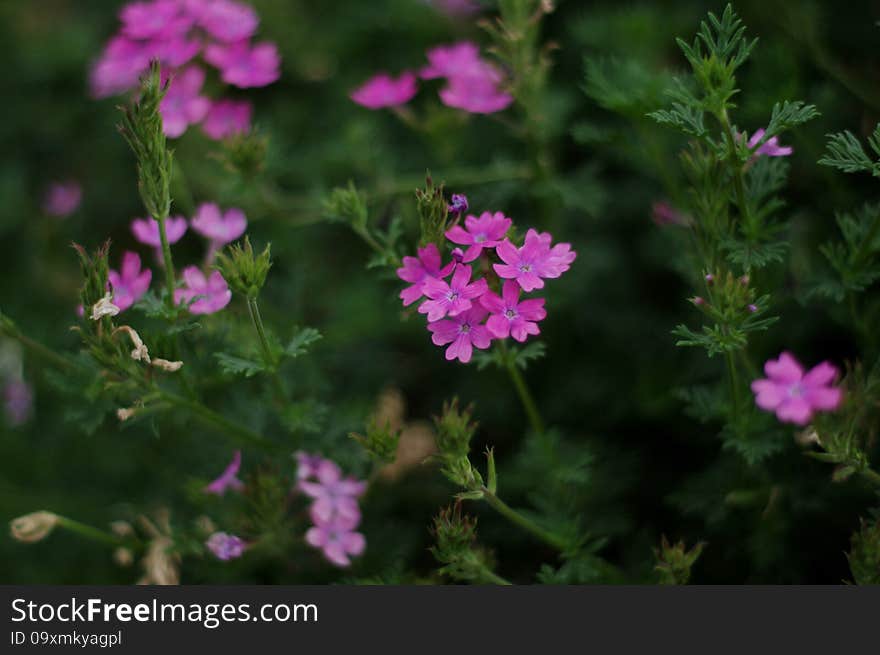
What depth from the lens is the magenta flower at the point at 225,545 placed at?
6.21ft

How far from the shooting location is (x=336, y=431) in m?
2.07

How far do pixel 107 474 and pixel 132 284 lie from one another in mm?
1184

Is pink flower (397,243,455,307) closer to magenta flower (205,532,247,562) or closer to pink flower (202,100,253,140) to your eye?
magenta flower (205,532,247,562)

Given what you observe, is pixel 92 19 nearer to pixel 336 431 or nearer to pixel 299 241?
pixel 299 241

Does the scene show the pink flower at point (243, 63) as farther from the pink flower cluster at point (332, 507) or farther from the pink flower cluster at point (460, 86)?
the pink flower cluster at point (332, 507)

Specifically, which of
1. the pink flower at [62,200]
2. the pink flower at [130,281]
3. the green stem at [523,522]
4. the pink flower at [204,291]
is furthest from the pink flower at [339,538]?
the pink flower at [62,200]

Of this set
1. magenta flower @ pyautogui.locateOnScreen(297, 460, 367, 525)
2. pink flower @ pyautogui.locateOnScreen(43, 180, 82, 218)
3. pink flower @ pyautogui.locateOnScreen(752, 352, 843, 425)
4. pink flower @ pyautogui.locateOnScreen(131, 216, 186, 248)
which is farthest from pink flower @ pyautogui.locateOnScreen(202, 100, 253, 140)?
pink flower @ pyautogui.locateOnScreen(752, 352, 843, 425)

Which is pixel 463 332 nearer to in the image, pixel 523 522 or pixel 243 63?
pixel 523 522

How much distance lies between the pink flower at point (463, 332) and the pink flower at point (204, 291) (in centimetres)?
50

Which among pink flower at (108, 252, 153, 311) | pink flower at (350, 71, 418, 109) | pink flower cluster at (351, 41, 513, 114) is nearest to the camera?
pink flower at (108, 252, 153, 311)

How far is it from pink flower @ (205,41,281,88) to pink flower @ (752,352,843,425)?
1.46m

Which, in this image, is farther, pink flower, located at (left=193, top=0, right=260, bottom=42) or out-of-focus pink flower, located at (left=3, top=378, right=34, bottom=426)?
out-of-focus pink flower, located at (left=3, top=378, right=34, bottom=426)

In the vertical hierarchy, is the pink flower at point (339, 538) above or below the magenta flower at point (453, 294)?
below

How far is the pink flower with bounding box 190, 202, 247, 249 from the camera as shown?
6.84 ft
